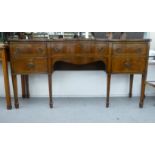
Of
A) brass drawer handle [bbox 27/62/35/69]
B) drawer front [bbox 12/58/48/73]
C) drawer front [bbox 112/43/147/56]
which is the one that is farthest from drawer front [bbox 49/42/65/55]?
drawer front [bbox 112/43/147/56]

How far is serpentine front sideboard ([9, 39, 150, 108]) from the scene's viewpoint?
1808 mm

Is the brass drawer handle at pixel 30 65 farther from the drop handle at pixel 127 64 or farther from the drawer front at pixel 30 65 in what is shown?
the drop handle at pixel 127 64

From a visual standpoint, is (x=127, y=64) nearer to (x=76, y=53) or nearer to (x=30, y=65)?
(x=76, y=53)

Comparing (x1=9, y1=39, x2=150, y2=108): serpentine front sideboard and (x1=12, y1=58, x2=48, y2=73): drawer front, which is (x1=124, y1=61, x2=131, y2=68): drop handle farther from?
(x1=12, y1=58, x2=48, y2=73): drawer front

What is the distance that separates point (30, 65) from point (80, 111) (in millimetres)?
734

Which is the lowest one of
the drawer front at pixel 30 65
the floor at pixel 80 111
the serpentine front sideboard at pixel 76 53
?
the floor at pixel 80 111

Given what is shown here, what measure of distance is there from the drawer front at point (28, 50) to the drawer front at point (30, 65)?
0.05 m

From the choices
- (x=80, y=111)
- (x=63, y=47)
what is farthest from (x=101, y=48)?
(x=80, y=111)

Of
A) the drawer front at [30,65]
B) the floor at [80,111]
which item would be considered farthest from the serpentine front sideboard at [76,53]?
the floor at [80,111]

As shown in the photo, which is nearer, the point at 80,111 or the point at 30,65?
the point at 30,65

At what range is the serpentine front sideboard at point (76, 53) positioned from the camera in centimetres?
181

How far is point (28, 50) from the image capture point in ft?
5.96

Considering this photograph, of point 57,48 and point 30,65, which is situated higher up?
point 57,48
